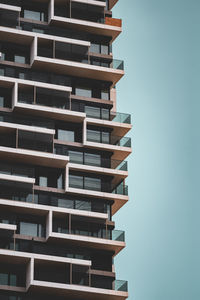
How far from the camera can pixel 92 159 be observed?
10906 centimetres

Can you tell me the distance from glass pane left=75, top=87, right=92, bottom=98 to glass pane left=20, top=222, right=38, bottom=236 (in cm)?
1622

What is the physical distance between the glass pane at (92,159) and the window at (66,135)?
2333 millimetres

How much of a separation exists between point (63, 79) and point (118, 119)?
7.05 meters

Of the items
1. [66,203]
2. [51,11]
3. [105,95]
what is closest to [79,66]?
[105,95]

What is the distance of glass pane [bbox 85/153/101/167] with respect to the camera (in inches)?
4284

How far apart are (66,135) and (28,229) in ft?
37.5

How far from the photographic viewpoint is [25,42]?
112 metres

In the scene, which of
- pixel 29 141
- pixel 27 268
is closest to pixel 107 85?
pixel 29 141

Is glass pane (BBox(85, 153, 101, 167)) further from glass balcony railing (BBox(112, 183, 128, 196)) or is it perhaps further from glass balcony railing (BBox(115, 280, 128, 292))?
glass balcony railing (BBox(115, 280, 128, 292))

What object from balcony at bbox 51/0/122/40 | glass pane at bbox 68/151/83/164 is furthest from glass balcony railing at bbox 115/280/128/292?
balcony at bbox 51/0/122/40

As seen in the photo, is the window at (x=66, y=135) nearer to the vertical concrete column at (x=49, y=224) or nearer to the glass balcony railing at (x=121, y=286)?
the vertical concrete column at (x=49, y=224)

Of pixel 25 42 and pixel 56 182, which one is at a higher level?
pixel 25 42

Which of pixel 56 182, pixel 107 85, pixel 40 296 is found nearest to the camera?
pixel 40 296

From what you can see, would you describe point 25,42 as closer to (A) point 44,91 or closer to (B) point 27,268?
(A) point 44,91
